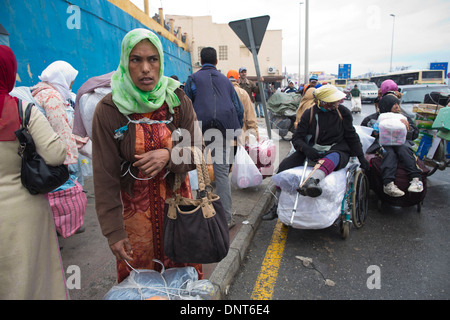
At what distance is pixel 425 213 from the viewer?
13.9 ft

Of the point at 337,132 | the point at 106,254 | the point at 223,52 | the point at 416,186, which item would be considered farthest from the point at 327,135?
the point at 223,52

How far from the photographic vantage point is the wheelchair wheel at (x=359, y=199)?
143 inches

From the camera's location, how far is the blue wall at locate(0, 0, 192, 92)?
4.61 meters

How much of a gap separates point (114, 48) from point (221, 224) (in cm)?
802

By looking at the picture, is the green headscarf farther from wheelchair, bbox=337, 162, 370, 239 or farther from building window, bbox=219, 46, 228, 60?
building window, bbox=219, 46, 228, 60

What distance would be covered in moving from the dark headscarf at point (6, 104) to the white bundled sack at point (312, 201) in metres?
2.64

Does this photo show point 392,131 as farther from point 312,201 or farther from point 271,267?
point 271,267

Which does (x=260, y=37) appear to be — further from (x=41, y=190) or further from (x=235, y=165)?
(x=41, y=190)

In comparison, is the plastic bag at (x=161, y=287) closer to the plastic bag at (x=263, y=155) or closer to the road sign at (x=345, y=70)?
the plastic bag at (x=263, y=155)

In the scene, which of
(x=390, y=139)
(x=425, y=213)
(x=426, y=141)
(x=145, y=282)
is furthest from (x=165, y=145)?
(x=426, y=141)

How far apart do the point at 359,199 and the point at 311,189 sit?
1.09 metres

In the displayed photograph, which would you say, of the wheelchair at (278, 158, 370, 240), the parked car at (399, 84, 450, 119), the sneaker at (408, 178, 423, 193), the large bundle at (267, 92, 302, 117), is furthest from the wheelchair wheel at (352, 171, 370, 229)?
the parked car at (399, 84, 450, 119)
